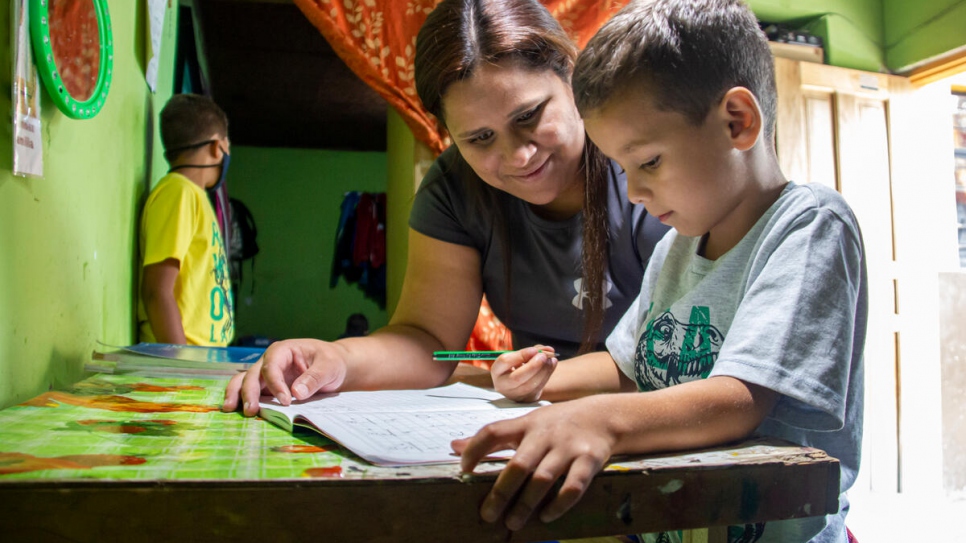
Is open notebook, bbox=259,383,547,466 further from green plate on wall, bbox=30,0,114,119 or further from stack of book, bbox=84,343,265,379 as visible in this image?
green plate on wall, bbox=30,0,114,119

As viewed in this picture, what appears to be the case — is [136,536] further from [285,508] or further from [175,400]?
[175,400]

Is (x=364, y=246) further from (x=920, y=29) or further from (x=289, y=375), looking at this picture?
(x=289, y=375)

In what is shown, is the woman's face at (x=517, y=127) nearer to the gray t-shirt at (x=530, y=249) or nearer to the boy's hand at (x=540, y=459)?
the gray t-shirt at (x=530, y=249)

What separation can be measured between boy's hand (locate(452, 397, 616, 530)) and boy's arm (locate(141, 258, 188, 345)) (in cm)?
146

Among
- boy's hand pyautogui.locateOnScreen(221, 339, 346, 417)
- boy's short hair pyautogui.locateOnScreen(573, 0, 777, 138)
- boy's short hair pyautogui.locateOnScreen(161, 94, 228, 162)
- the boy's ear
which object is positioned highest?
boy's short hair pyautogui.locateOnScreen(161, 94, 228, 162)

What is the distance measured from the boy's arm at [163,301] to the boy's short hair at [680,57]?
1340mm

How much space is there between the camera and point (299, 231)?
6.98m

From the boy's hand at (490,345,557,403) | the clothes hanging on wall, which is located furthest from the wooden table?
the clothes hanging on wall

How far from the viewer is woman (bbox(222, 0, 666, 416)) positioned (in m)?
1.04

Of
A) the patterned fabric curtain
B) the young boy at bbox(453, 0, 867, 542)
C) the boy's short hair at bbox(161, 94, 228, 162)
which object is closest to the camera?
the young boy at bbox(453, 0, 867, 542)

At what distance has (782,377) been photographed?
1.91 ft

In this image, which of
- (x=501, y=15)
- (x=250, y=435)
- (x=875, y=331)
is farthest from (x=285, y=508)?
(x=875, y=331)

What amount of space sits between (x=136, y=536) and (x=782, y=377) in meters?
0.49

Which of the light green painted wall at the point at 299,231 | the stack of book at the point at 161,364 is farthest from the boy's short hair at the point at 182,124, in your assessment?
the light green painted wall at the point at 299,231
